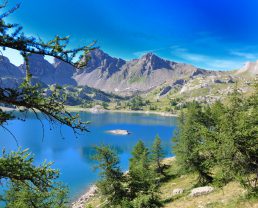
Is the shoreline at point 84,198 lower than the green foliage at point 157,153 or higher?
lower

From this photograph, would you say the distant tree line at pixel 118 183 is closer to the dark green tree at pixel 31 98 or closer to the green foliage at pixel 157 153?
the dark green tree at pixel 31 98

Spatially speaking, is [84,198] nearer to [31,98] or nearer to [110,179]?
[110,179]

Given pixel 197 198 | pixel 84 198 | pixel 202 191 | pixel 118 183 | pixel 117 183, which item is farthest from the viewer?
pixel 84 198

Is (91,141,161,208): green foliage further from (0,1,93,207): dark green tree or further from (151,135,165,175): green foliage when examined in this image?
(151,135,165,175): green foliage

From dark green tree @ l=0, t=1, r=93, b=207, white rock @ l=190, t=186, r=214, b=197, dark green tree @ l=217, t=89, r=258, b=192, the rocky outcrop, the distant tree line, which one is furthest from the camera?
the rocky outcrop

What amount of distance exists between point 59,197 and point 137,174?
42.6 feet

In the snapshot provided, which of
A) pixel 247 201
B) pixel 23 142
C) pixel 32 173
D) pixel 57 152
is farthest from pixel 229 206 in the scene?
pixel 23 142

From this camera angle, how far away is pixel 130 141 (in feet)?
449

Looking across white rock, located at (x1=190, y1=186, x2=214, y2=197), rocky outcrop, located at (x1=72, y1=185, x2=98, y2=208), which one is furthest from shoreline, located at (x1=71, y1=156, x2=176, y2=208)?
white rock, located at (x1=190, y1=186, x2=214, y2=197)

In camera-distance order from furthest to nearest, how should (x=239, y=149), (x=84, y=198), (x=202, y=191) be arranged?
1. (x=84, y=198)
2. (x=202, y=191)
3. (x=239, y=149)

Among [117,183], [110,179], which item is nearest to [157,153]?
[117,183]

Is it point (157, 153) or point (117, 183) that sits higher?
point (117, 183)

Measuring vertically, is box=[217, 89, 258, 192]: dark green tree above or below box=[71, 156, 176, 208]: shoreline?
above

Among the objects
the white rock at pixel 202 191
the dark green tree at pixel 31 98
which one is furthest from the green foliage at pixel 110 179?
the dark green tree at pixel 31 98
